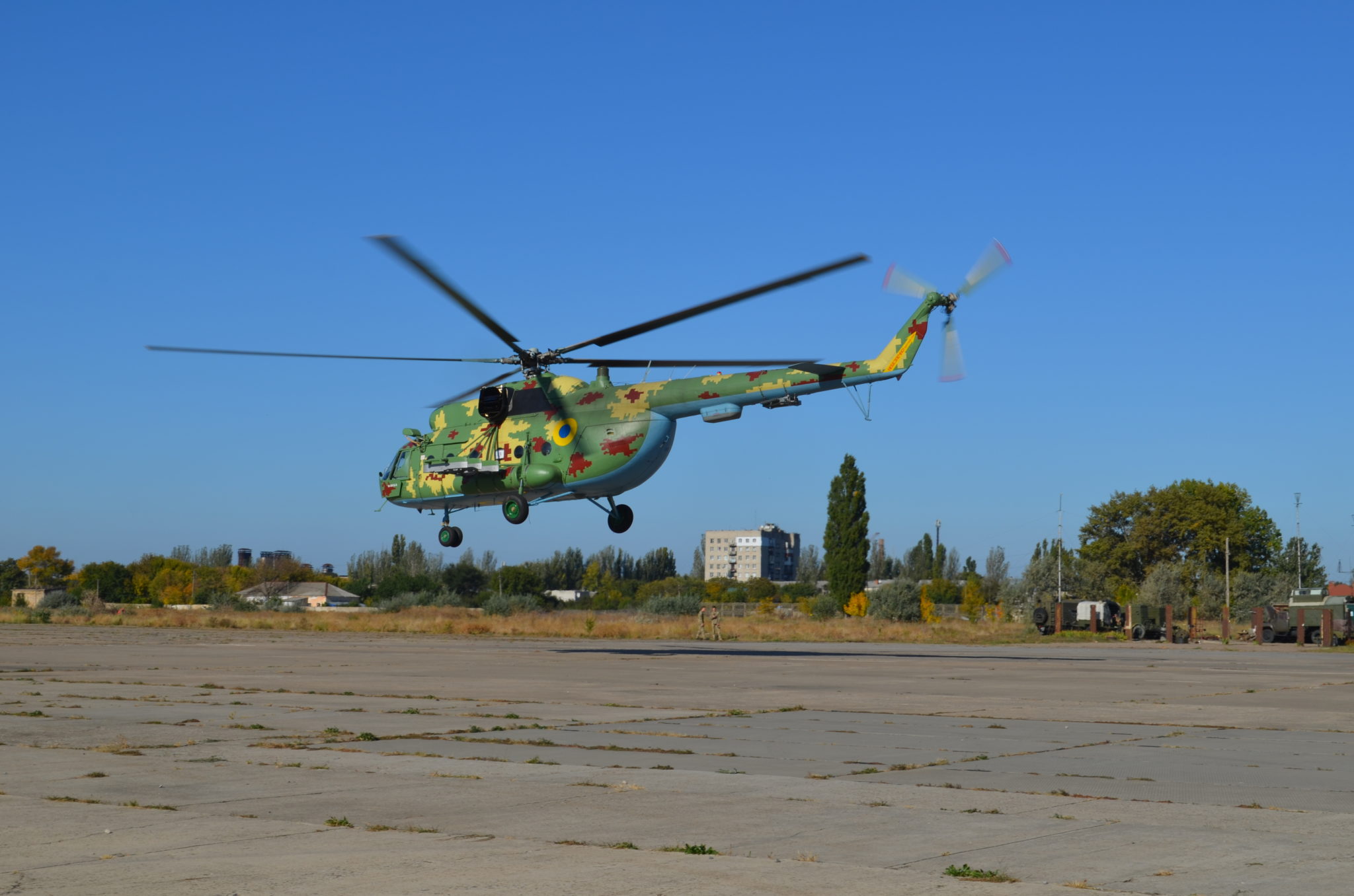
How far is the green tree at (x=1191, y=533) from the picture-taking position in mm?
108750

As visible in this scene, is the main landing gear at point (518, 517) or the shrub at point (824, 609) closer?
the main landing gear at point (518, 517)

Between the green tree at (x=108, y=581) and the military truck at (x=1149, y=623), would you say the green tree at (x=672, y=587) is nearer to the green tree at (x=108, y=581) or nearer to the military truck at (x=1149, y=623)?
the green tree at (x=108, y=581)

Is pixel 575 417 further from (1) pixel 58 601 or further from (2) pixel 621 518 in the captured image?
(1) pixel 58 601

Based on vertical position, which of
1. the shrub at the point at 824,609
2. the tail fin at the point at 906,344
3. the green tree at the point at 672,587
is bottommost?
the shrub at the point at 824,609

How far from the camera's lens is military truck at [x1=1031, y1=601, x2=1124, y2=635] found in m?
60.0

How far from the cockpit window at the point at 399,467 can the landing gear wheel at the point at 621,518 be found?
20.9 ft

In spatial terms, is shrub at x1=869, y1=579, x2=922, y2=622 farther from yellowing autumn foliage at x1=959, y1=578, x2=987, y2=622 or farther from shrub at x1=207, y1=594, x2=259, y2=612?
shrub at x1=207, y1=594, x2=259, y2=612

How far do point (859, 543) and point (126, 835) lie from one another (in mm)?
85224

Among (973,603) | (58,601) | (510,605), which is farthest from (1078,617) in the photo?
(58,601)

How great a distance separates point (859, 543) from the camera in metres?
91.2

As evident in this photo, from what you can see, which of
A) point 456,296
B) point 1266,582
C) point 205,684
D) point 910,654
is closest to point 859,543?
point 1266,582

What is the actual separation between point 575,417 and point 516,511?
118 inches

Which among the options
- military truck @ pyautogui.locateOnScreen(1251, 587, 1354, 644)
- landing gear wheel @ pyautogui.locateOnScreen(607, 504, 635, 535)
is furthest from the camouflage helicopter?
military truck @ pyautogui.locateOnScreen(1251, 587, 1354, 644)

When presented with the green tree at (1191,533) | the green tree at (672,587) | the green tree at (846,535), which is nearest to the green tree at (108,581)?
the green tree at (672,587)
